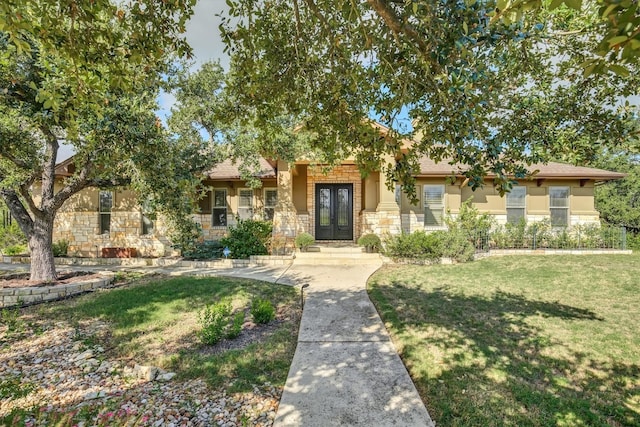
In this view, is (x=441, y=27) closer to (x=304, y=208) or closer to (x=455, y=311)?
(x=455, y=311)

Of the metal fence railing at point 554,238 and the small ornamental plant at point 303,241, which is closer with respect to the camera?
the small ornamental plant at point 303,241

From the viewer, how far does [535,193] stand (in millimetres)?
14148

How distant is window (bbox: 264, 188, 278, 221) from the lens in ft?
46.2

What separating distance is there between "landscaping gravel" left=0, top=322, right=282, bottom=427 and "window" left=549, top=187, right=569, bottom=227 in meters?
15.4

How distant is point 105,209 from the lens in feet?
45.8

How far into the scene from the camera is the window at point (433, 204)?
14.2m

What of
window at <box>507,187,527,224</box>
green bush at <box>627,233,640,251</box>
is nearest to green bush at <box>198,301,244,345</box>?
window at <box>507,187,527,224</box>

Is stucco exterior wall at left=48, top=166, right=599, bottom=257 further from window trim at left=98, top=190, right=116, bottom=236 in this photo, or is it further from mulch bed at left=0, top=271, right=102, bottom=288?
mulch bed at left=0, top=271, right=102, bottom=288

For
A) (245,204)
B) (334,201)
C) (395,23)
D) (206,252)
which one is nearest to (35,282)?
(206,252)

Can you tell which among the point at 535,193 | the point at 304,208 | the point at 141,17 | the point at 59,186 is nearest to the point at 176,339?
the point at 141,17

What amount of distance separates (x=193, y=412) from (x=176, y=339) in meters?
1.95

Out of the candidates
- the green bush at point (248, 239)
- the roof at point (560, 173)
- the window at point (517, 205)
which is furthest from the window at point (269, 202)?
the window at point (517, 205)

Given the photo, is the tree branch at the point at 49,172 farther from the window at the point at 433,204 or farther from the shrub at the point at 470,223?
the window at the point at 433,204

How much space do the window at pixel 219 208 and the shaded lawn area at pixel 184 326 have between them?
5.70 m
